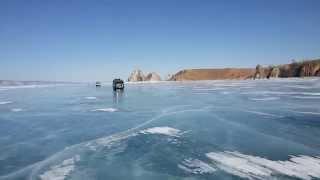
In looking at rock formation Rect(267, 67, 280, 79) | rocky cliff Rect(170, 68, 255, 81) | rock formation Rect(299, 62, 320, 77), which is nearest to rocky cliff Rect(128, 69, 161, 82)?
rocky cliff Rect(170, 68, 255, 81)

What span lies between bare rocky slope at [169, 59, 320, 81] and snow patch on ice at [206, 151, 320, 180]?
387 ft

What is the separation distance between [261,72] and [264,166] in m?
141

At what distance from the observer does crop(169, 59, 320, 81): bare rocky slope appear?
11797cm

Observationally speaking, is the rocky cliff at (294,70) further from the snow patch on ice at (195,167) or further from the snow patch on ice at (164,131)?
the snow patch on ice at (195,167)

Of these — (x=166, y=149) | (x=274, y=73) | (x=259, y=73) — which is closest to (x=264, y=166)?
(x=166, y=149)

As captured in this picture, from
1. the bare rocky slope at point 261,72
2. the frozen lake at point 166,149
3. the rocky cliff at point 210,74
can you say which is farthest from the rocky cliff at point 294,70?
the frozen lake at point 166,149

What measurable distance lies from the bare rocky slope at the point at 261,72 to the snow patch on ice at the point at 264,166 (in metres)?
118

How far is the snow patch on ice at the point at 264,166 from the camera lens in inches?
218

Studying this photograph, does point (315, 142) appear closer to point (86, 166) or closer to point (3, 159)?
point (86, 166)

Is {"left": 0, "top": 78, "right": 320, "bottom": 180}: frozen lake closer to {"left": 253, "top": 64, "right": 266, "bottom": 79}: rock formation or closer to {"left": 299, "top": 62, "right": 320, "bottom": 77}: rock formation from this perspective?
{"left": 299, "top": 62, "right": 320, "bottom": 77}: rock formation

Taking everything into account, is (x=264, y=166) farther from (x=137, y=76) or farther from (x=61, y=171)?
(x=137, y=76)

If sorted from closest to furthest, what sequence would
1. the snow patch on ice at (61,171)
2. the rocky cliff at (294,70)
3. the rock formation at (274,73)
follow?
the snow patch on ice at (61,171) → the rocky cliff at (294,70) → the rock formation at (274,73)

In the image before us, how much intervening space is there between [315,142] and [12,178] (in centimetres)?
715

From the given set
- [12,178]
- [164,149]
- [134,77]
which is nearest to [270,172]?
[164,149]
